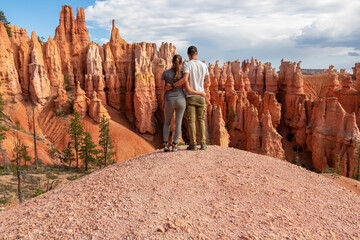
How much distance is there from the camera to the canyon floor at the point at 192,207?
3.68m

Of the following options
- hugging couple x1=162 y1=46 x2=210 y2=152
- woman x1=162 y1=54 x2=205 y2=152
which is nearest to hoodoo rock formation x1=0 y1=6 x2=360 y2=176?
hugging couple x1=162 y1=46 x2=210 y2=152

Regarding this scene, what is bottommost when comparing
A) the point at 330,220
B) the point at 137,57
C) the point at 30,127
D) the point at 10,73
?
the point at 30,127

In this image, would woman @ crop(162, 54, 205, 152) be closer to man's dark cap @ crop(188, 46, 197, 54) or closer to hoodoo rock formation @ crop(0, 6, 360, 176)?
man's dark cap @ crop(188, 46, 197, 54)

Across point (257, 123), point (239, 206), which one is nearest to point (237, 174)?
point (239, 206)

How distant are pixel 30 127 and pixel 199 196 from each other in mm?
34112

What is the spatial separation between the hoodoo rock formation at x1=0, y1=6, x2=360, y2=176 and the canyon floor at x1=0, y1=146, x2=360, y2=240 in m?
23.3

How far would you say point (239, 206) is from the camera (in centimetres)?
432

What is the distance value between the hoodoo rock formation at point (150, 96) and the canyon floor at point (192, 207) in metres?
23.3

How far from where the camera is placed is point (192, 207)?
425 centimetres

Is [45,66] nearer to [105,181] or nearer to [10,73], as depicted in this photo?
[10,73]

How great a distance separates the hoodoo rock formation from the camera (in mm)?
28328

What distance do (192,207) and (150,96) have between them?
3483cm

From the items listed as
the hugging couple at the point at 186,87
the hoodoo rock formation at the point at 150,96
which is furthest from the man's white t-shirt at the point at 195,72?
the hoodoo rock formation at the point at 150,96

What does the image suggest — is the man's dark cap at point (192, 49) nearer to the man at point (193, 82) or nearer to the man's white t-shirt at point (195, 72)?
the man at point (193, 82)
